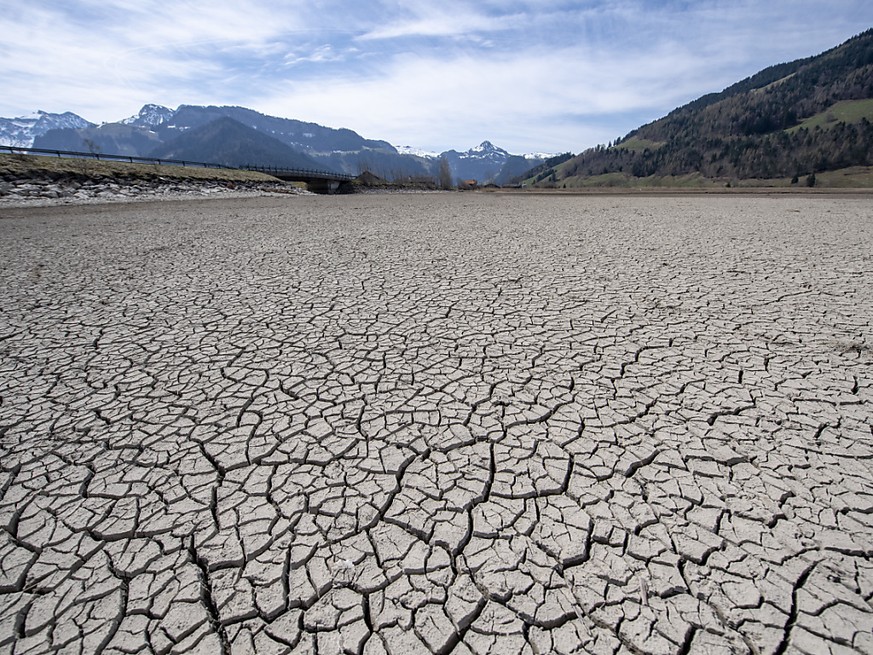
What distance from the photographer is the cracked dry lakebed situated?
4.84ft

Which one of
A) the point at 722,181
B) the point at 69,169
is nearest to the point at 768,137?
the point at 722,181

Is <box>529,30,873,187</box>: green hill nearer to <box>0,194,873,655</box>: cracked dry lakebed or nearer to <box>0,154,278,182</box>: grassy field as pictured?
<box>0,154,278,182</box>: grassy field

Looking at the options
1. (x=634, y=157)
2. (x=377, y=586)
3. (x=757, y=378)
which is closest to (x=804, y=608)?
(x=377, y=586)

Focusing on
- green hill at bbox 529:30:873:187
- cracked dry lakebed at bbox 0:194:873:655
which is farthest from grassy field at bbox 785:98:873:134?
cracked dry lakebed at bbox 0:194:873:655

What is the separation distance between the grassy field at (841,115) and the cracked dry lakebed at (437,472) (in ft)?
475

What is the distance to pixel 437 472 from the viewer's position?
7.19 feet

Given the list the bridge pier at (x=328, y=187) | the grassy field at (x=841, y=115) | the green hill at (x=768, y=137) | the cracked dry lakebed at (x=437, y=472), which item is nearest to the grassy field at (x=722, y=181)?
the green hill at (x=768, y=137)

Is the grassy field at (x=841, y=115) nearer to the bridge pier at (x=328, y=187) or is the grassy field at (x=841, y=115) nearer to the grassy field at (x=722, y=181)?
the grassy field at (x=722, y=181)

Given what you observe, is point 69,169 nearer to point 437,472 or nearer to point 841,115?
point 437,472

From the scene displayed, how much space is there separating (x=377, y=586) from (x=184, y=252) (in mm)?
7991

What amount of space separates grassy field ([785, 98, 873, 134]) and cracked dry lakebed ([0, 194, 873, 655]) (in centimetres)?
14481

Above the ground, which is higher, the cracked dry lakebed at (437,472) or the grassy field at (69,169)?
the grassy field at (69,169)

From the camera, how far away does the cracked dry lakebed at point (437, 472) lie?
1476 millimetres

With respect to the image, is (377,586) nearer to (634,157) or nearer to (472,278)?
(472,278)
